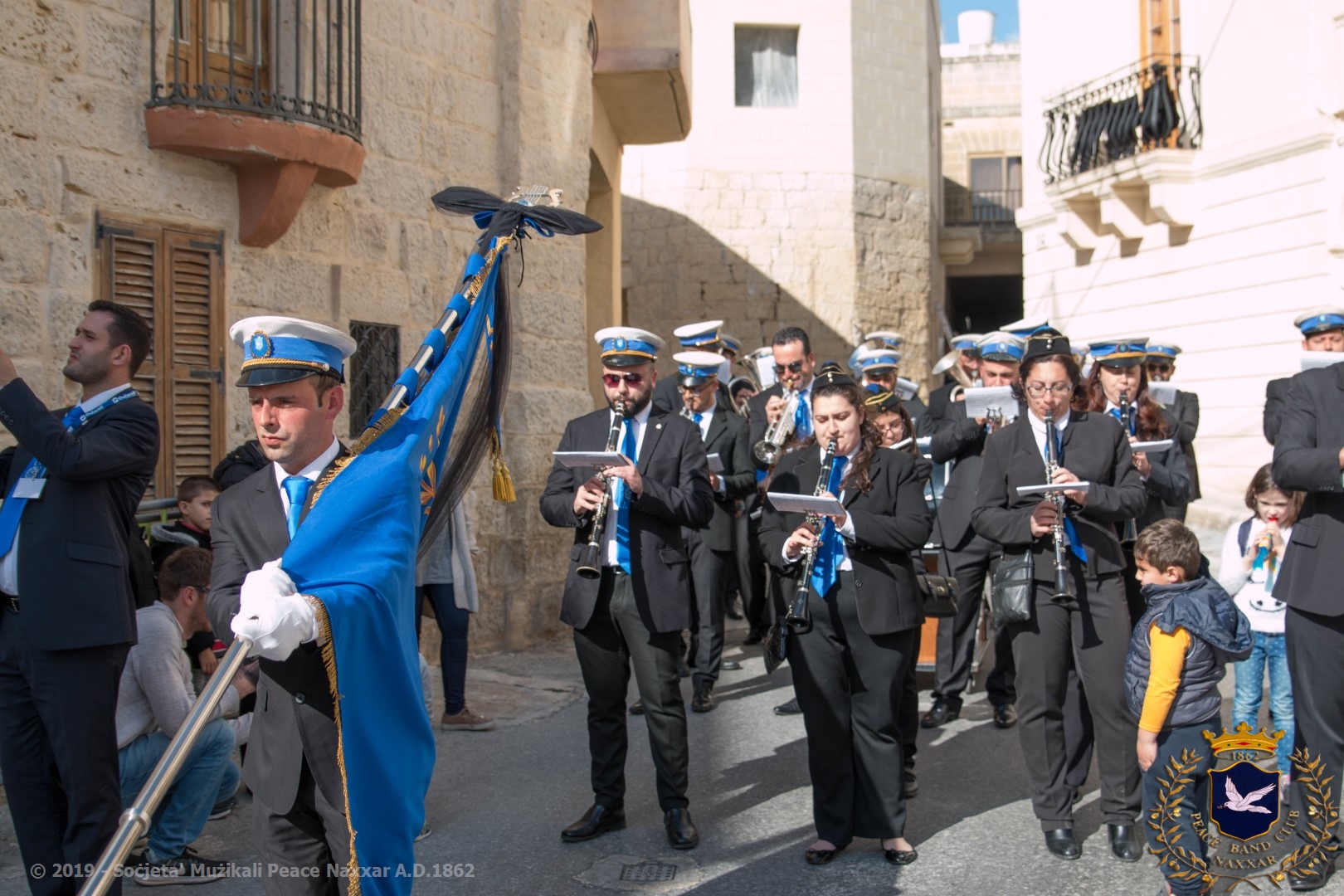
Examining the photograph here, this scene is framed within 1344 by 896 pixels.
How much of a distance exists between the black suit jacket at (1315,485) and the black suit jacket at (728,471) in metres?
3.72

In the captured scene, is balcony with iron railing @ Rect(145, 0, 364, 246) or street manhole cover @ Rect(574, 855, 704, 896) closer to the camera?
street manhole cover @ Rect(574, 855, 704, 896)

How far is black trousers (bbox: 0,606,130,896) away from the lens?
4.11 metres

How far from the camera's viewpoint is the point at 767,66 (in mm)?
21312

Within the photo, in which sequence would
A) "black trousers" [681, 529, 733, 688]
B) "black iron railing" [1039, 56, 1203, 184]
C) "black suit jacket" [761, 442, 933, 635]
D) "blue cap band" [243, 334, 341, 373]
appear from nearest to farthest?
"blue cap band" [243, 334, 341, 373], "black suit jacket" [761, 442, 933, 635], "black trousers" [681, 529, 733, 688], "black iron railing" [1039, 56, 1203, 184]

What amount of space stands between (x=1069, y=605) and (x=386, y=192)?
521 cm

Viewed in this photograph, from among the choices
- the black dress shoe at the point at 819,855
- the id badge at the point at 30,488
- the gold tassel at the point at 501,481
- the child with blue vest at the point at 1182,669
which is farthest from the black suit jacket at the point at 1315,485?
the id badge at the point at 30,488

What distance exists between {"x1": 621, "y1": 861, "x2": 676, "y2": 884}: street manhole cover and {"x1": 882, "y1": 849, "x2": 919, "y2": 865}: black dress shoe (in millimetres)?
850

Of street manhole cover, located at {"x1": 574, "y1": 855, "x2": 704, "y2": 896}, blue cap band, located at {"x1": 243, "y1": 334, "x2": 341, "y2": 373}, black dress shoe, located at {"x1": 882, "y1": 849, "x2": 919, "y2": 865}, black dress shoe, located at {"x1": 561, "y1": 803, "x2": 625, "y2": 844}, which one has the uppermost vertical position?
blue cap band, located at {"x1": 243, "y1": 334, "x2": 341, "y2": 373}

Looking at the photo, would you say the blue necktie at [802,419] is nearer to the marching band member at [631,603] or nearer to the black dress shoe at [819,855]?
the marching band member at [631,603]

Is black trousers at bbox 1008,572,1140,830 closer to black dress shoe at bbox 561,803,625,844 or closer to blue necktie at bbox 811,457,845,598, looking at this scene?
blue necktie at bbox 811,457,845,598

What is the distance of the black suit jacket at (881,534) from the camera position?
5.07 metres

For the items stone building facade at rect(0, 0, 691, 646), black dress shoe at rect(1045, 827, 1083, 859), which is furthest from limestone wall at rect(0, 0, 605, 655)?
black dress shoe at rect(1045, 827, 1083, 859)

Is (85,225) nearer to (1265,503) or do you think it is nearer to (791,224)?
(1265,503)

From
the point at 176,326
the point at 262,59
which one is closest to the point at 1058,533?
the point at 176,326
